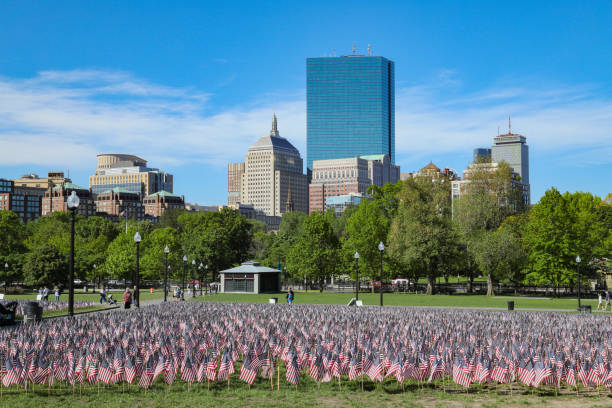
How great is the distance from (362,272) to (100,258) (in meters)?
42.6

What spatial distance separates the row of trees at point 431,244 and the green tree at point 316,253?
0.48 ft

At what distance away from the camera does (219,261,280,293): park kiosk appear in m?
74.4

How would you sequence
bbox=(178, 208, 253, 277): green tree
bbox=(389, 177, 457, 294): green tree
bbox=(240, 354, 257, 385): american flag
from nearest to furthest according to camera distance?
bbox=(240, 354, 257, 385): american flag → bbox=(389, 177, 457, 294): green tree → bbox=(178, 208, 253, 277): green tree

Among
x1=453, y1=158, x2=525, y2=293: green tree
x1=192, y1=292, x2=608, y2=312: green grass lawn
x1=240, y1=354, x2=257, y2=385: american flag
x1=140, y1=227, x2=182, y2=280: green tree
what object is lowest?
x1=192, y1=292, x2=608, y2=312: green grass lawn

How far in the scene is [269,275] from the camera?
76.8 metres

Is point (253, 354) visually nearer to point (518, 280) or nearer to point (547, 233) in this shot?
point (547, 233)

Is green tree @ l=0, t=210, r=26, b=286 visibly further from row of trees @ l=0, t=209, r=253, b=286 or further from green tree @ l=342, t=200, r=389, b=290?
green tree @ l=342, t=200, r=389, b=290

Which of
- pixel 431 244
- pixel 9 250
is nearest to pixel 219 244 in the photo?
pixel 9 250

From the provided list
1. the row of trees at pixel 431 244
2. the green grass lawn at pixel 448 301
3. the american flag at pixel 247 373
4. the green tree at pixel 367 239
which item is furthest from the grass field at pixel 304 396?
the green tree at pixel 367 239

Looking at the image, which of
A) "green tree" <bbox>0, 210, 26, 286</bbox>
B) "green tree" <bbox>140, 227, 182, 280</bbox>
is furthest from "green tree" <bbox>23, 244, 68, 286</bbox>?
"green tree" <bbox>140, 227, 182, 280</bbox>

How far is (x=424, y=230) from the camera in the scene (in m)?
69.4

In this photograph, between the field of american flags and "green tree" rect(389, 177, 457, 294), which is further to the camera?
"green tree" rect(389, 177, 457, 294)

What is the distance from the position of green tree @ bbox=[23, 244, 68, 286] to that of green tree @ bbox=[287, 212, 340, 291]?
29.3 meters

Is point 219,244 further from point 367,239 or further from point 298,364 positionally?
point 298,364
